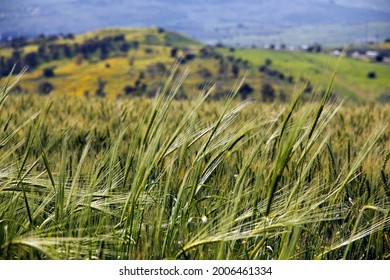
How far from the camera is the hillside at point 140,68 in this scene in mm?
45781

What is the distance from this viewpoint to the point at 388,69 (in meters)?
57.9

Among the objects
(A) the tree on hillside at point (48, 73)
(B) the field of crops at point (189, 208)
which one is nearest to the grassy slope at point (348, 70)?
(A) the tree on hillside at point (48, 73)

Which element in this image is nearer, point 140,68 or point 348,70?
point 140,68

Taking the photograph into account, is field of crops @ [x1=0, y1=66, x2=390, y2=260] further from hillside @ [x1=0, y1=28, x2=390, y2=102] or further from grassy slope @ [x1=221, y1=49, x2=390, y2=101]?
grassy slope @ [x1=221, y1=49, x2=390, y2=101]

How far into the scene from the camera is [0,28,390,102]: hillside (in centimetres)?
4578

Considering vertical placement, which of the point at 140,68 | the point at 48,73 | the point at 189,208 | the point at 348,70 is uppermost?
the point at 189,208

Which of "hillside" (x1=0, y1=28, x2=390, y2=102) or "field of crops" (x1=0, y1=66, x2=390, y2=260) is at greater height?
"field of crops" (x1=0, y1=66, x2=390, y2=260)

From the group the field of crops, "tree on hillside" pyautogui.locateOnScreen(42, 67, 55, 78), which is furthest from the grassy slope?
the field of crops

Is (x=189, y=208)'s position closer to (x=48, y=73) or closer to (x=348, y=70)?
(x=48, y=73)

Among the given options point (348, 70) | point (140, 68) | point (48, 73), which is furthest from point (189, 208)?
point (348, 70)

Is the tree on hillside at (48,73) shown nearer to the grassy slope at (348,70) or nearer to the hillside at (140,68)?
the hillside at (140,68)

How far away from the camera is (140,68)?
55.6 meters
